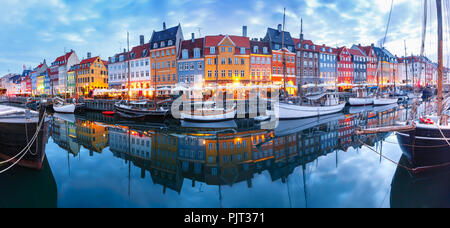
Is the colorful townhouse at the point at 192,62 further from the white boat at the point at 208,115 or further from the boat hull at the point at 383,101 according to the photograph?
the boat hull at the point at 383,101

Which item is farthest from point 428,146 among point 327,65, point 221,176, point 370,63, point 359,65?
point 370,63

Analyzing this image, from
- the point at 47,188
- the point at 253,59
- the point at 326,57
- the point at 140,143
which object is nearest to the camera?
the point at 47,188

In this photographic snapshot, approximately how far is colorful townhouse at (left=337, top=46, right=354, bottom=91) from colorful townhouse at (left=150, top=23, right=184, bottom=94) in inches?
1721

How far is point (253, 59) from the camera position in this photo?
154ft

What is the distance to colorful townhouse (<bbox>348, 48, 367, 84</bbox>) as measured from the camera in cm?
7015

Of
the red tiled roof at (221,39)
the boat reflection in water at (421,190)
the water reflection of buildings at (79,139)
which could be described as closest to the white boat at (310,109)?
the boat reflection in water at (421,190)

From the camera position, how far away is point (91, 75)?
65938 mm

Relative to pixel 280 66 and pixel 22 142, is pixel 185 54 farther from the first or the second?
pixel 22 142
